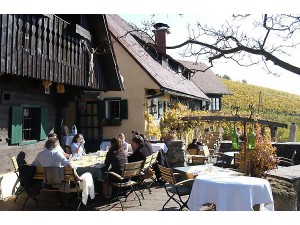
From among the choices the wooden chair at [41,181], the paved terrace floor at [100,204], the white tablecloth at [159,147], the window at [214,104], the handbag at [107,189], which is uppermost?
the window at [214,104]

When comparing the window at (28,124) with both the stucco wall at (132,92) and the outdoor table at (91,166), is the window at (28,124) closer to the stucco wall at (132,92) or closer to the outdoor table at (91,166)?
the outdoor table at (91,166)

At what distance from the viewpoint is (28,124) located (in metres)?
9.27

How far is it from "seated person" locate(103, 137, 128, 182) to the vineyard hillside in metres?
16.1

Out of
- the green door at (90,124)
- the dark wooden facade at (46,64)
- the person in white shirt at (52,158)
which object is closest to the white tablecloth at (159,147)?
the dark wooden facade at (46,64)

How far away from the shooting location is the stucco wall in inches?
537

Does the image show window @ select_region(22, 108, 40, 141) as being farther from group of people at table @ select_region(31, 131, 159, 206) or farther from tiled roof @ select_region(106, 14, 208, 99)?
tiled roof @ select_region(106, 14, 208, 99)

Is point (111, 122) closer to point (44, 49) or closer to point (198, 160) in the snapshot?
point (198, 160)

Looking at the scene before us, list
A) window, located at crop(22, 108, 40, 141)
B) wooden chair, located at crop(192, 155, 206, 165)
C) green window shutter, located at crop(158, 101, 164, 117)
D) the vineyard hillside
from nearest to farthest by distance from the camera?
1. window, located at crop(22, 108, 40, 141)
2. wooden chair, located at crop(192, 155, 206, 165)
3. green window shutter, located at crop(158, 101, 164, 117)
4. the vineyard hillside

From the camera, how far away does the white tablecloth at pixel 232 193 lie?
16.5 feet

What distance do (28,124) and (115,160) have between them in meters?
3.67

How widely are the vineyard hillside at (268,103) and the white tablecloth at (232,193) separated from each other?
1654 cm

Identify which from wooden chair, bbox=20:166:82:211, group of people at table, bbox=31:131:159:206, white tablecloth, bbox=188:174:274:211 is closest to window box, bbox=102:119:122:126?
group of people at table, bbox=31:131:159:206
